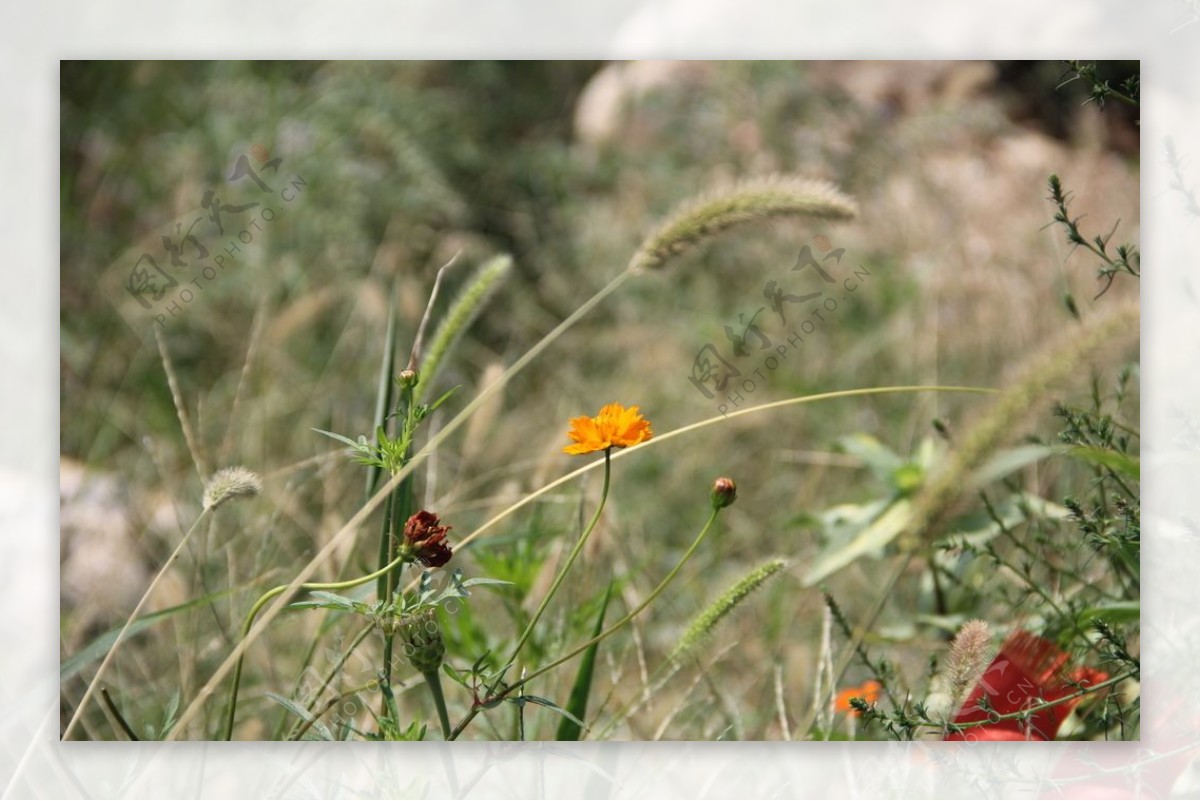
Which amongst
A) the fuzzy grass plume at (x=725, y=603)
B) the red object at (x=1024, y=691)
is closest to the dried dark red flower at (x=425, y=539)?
the fuzzy grass plume at (x=725, y=603)

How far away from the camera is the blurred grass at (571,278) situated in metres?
1.77

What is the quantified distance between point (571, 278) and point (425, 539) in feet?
4.76

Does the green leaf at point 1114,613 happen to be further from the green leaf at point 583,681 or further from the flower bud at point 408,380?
the flower bud at point 408,380

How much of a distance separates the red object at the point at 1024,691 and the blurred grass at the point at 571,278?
0.22 meters

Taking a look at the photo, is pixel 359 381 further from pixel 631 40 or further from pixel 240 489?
pixel 240 489

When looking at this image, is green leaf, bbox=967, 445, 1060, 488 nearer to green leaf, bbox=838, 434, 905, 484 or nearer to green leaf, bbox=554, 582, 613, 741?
green leaf, bbox=838, 434, 905, 484

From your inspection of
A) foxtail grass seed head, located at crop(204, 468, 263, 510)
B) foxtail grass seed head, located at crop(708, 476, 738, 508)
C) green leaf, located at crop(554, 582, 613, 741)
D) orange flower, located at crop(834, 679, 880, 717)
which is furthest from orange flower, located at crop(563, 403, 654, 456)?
orange flower, located at crop(834, 679, 880, 717)

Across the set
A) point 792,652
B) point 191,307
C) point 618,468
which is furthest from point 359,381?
point 792,652

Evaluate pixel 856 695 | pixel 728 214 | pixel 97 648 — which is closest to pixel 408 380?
pixel 728 214

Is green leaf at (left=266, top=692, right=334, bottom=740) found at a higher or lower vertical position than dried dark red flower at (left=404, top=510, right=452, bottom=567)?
lower

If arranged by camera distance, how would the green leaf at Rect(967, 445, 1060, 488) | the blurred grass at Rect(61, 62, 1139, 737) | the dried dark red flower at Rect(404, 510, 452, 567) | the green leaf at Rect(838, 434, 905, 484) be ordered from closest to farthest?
the dried dark red flower at Rect(404, 510, 452, 567) → the green leaf at Rect(967, 445, 1060, 488) → the green leaf at Rect(838, 434, 905, 484) → the blurred grass at Rect(61, 62, 1139, 737)

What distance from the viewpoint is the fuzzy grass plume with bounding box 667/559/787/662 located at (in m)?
1.13

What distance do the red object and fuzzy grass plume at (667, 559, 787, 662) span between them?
0.32 metres

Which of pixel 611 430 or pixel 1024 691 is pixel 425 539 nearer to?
pixel 611 430
